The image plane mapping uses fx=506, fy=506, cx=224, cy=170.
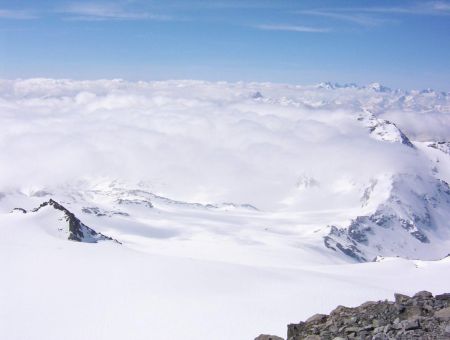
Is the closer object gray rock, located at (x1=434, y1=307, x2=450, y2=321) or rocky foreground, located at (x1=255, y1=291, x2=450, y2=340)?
rocky foreground, located at (x1=255, y1=291, x2=450, y2=340)

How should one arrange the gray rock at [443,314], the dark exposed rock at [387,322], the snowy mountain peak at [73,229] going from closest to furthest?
the dark exposed rock at [387,322]
the gray rock at [443,314]
the snowy mountain peak at [73,229]

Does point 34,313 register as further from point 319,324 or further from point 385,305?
point 385,305

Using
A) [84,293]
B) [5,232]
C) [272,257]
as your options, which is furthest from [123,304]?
[272,257]

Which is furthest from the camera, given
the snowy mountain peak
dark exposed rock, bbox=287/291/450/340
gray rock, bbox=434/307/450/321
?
the snowy mountain peak

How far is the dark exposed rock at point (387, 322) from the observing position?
68.2 ft

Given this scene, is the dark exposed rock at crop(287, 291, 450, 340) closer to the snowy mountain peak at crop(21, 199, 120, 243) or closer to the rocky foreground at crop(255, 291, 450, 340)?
the rocky foreground at crop(255, 291, 450, 340)

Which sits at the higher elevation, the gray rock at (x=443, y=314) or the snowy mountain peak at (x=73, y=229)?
the snowy mountain peak at (x=73, y=229)

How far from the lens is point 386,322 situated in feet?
74.3

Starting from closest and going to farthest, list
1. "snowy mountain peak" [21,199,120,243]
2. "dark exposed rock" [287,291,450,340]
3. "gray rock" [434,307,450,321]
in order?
"dark exposed rock" [287,291,450,340] < "gray rock" [434,307,450,321] < "snowy mountain peak" [21,199,120,243]

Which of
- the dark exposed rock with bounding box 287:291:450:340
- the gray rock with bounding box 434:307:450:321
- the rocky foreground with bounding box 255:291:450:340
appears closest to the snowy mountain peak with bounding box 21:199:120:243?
the rocky foreground with bounding box 255:291:450:340

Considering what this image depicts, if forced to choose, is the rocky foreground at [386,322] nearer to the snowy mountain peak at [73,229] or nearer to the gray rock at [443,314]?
the gray rock at [443,314]

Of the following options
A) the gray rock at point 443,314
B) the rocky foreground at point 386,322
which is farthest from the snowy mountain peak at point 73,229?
the gray rock at point 443,314

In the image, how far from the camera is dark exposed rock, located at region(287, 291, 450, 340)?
20.8 metres

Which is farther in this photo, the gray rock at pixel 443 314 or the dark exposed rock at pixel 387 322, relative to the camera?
the gray rock at pixel 443 314
